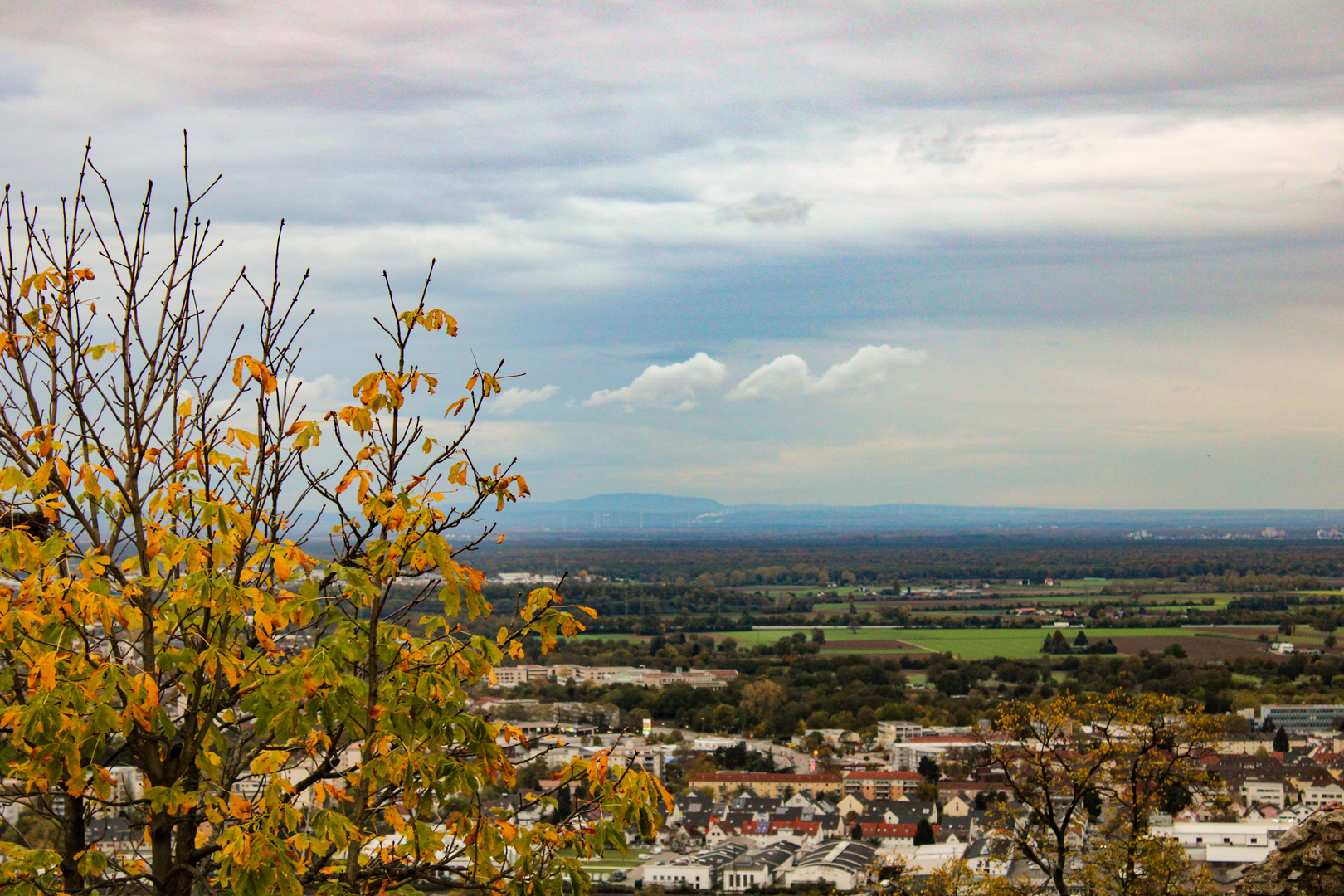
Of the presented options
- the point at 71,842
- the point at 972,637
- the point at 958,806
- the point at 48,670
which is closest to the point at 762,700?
the point at 958,806

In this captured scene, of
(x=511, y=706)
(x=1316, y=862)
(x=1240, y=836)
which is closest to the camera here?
(x=1316, y=862)

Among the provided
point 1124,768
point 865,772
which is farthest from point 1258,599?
point 1124,768

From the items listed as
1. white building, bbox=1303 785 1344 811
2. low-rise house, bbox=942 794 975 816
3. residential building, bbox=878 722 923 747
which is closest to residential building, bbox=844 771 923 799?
low-rise house, bbox=942 794 975 816

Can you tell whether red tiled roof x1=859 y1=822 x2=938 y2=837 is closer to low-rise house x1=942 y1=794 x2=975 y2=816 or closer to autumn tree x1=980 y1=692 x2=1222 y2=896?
low-rise house x1=942 y1=794 x2=975 y2=816

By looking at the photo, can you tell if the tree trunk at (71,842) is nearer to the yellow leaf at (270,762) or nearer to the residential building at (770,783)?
the yellow leaf at (270,762)

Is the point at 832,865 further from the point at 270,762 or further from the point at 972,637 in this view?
the point at 972,637

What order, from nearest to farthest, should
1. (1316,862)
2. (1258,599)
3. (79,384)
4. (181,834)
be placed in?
(181,834)
(79,384)
(1316,862)
(1258,599)

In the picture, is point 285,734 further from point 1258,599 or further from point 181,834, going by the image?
point 1258,599

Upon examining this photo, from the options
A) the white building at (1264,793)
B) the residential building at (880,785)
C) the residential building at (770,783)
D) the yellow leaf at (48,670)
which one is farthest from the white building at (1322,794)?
the yellow leaf at (48,670)
